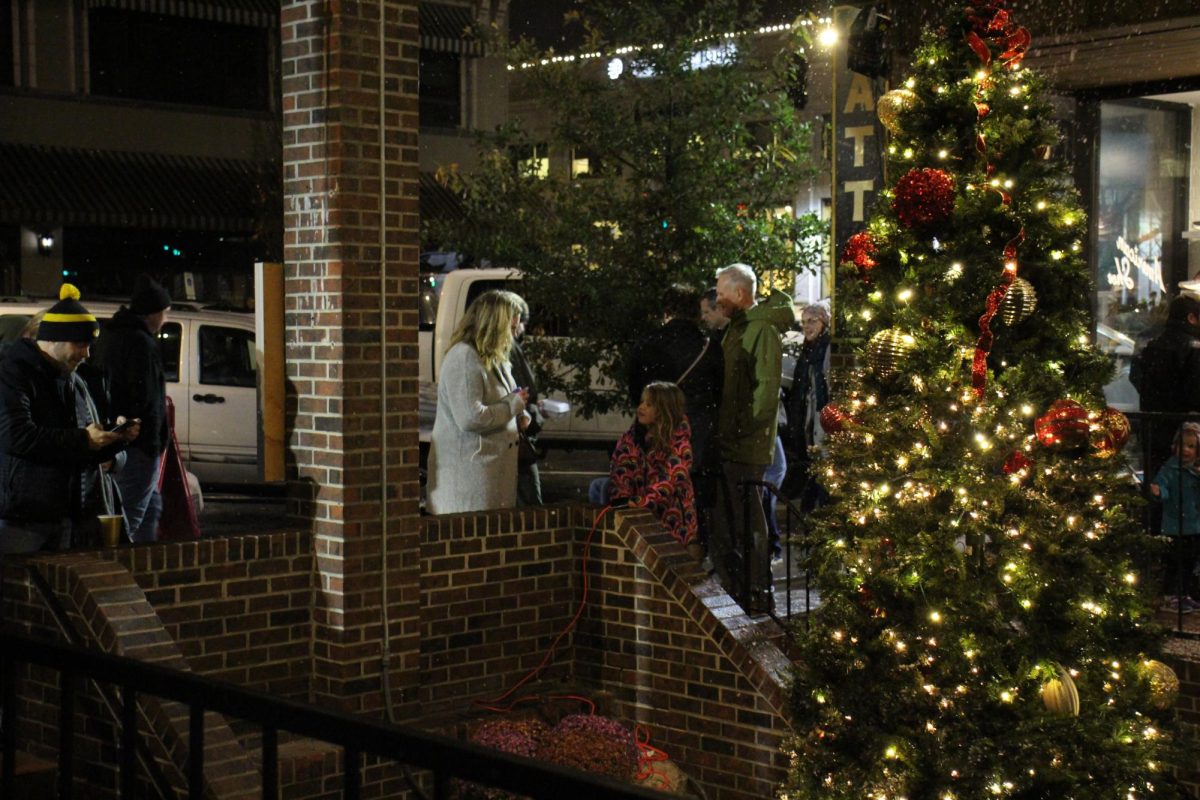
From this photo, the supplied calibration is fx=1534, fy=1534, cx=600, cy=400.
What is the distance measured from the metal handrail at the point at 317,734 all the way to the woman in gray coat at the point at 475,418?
4.02 metres

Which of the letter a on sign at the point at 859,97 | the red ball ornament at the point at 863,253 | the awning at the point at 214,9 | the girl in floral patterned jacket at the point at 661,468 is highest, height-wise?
the awning at the point at 214,9

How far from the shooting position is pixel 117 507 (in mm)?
7879

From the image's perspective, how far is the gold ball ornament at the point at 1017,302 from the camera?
18.1ft

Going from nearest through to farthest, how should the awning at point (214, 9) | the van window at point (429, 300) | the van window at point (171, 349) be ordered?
the van window at point (171, 349)
the van window at point (429, 300)
the awning at point (214, 9)

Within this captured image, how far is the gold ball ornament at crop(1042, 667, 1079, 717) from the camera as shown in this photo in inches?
210

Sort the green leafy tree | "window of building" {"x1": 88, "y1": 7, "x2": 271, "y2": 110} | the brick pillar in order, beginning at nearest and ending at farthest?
the brick pillar, the green leafy tree, "window of building" {"x1": 88, "y1": 7, "x2": 271, "y2": 110}

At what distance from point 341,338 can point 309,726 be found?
3.44 metres

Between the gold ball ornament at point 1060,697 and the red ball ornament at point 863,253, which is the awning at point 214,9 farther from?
the gold ball ornament at point 1060,697

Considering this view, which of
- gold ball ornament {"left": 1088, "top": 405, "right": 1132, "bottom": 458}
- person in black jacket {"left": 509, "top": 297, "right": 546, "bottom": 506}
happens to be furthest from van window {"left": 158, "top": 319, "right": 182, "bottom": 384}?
gold ball ornament {"left": 1088, "top": 405, "right": 1132, "bottom": 458}

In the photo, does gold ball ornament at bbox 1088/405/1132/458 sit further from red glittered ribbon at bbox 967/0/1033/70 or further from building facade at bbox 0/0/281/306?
building facade at bbox 0/0/281/306

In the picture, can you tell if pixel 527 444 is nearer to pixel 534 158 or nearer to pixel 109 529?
pixel 109 529

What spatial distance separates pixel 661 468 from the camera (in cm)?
812

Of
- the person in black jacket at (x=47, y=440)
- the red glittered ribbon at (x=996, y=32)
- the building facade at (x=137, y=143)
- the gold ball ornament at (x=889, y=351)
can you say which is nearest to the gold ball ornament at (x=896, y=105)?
the red glittered ribbon at (x=996, y=32)

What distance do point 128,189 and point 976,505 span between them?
24519 millimetres
